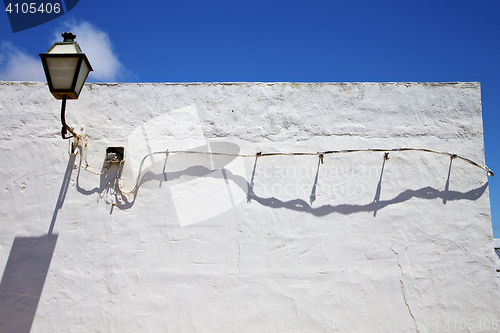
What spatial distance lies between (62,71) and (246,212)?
70.4 inches

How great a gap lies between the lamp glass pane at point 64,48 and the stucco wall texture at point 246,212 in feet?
2.33

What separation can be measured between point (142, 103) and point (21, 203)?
1.34 m

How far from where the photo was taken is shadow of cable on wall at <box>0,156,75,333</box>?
2832 millimetres

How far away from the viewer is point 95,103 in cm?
318

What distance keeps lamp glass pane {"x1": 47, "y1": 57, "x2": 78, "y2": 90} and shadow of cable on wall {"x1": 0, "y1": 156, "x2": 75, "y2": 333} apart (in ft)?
3.78

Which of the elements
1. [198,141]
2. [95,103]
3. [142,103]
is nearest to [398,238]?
[198,141]

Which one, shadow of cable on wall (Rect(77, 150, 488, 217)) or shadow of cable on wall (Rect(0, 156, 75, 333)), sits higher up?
shadow of cable on wall (Rect(77, 150, 488, 217))

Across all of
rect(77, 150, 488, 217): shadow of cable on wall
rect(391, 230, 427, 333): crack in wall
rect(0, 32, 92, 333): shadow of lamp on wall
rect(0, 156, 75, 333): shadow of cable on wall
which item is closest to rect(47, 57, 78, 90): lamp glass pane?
rect(0, 32, 92, 333): shadow of lamp on wall

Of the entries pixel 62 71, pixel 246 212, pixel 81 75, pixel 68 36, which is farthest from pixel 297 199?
pixel 68 36

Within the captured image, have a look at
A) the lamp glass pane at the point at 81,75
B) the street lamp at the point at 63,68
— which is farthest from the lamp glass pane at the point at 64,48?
the lamp glass pane at the point at 81,75

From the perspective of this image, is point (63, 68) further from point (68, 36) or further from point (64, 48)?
point (68, 36)

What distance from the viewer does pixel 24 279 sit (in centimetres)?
288

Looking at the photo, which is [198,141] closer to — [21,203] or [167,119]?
[167,119]

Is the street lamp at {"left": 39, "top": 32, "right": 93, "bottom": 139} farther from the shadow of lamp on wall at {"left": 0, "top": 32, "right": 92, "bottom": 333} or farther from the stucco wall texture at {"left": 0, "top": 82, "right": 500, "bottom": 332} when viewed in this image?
the stucco wall texture at {"left": 0, "top": 82, "right": 500, "bottom": 332}
